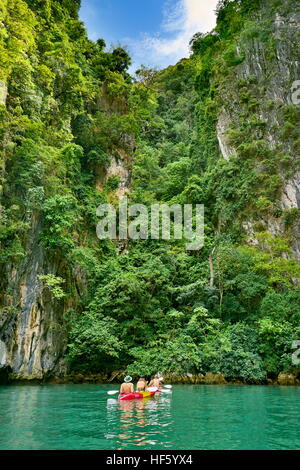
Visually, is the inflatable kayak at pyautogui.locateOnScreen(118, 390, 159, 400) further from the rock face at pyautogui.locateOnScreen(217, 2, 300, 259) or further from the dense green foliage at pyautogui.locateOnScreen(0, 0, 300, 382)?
the rock face at pyautogui.locateOnScreen(217, 2, 300, 259)

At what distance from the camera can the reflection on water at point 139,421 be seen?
5438 mm

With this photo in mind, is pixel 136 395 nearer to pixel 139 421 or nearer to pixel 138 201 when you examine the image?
pixel 139 421

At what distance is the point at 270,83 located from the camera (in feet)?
79.5

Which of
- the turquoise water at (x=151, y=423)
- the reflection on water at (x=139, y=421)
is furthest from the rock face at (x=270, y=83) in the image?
A: the reflection on water at (x=139, y=421)

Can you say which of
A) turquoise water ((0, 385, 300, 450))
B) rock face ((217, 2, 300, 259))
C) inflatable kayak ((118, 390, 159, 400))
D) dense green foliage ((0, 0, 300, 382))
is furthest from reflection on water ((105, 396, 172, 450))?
rock face ((217, 2, 300, 259))

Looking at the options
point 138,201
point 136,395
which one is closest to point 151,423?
point 136,395

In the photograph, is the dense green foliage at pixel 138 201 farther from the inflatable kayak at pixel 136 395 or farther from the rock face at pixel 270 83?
the inflatable kayak at pixel 136 395

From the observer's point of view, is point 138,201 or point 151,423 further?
point 138,201

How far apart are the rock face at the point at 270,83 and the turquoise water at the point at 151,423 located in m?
13.5

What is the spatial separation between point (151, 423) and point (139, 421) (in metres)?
0.37

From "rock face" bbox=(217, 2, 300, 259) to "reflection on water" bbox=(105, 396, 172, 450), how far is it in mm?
14074

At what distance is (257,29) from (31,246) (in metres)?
21.3

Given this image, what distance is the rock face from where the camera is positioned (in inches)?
882
